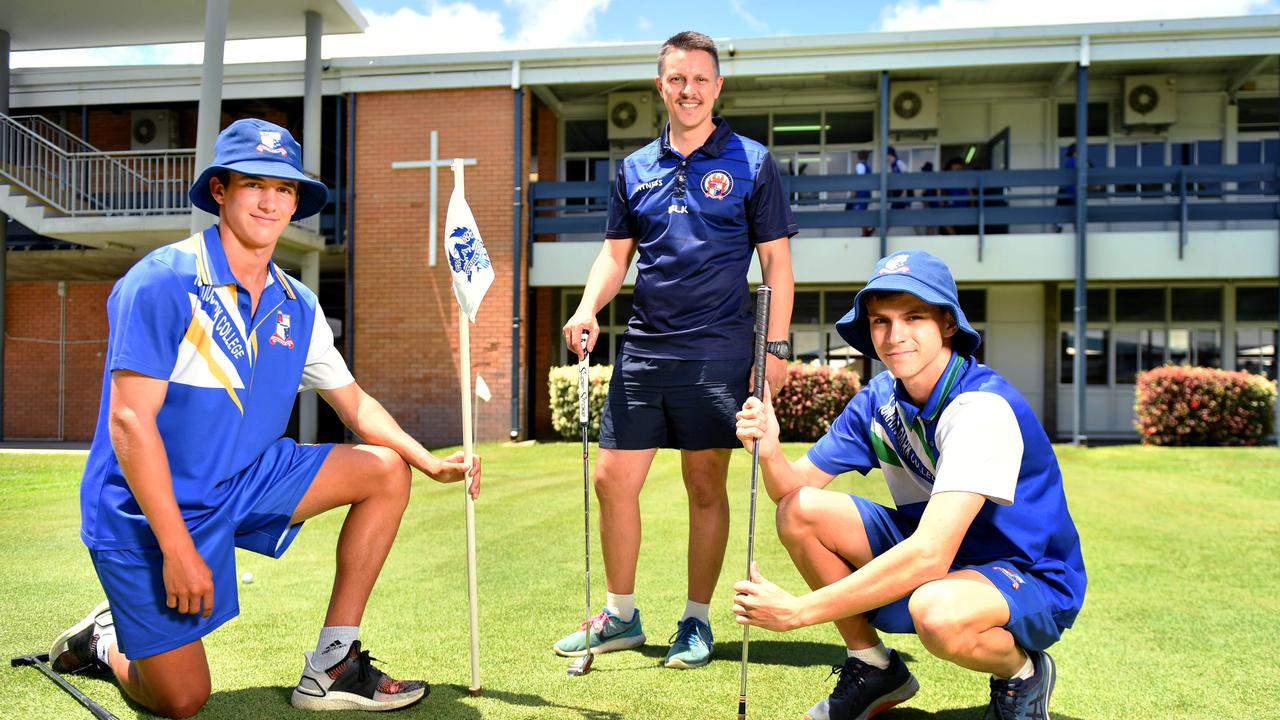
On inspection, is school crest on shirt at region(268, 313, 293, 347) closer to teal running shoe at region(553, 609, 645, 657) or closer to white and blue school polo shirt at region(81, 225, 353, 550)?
white and blue school polo shirt at region(81, 225, 353, 550)

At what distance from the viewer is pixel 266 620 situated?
13.0 ft

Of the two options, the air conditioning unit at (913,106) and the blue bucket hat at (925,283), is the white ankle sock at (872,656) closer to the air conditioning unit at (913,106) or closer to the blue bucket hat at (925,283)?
the blue bucket hat at (925,283)

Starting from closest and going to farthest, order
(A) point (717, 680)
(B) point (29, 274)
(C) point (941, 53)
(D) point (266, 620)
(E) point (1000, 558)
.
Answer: (E) point (1000, 558)
(A) point (717, 680)
(D) point (266, 620)
(C) point (941, 53)
(B) point (29, 274)

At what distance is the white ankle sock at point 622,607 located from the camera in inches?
143

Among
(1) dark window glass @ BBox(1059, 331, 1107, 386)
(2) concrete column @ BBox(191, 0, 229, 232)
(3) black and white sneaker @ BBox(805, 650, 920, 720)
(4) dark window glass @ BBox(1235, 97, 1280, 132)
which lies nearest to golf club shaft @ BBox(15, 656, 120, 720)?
(3) black and white sneaker @ BBox(805, 650, 920, 720)

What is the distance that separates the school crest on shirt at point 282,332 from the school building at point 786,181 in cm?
1096

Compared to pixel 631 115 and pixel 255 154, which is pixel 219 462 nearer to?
pixel 255 154

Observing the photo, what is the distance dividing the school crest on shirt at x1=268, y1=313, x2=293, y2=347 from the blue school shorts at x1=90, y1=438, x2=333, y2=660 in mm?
316

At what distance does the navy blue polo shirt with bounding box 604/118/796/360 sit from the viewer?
361 centimetres

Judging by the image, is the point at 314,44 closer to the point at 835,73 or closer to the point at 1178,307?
the point at 835,73

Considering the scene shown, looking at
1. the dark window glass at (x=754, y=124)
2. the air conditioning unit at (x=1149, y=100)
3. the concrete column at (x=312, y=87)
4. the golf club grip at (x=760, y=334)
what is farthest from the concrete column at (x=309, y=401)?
the air conditioning unit at (x=1149, y=100)

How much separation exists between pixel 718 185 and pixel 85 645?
2.58m

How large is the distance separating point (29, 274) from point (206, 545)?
18.6m

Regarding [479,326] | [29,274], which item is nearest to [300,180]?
[479,326]
